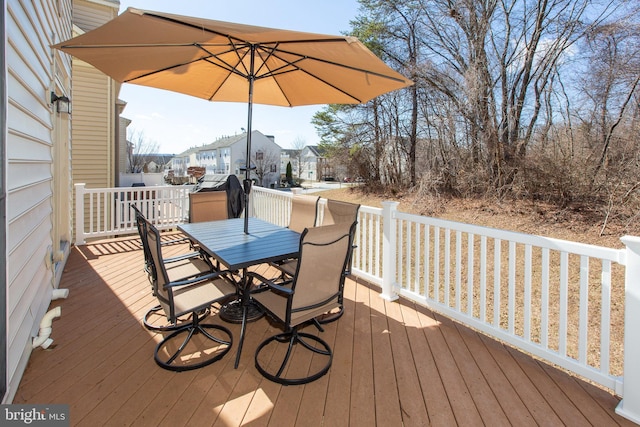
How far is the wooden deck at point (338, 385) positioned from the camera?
184 centimetres

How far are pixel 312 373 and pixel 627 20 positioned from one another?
10.4m

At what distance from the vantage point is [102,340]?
2.60 m

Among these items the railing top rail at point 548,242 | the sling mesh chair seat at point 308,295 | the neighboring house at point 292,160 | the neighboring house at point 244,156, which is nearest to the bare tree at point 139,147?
the neighboring house at point 244,156

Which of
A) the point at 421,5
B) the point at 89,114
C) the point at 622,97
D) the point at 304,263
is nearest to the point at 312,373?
the point at 304,263

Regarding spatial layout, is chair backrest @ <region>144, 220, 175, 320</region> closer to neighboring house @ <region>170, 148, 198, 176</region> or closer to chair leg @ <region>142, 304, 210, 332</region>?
chair leg @ <region>142, 304, 210, 332</region>

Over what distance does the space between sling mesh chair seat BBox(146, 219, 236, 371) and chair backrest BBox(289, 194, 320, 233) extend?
1275 millimetres

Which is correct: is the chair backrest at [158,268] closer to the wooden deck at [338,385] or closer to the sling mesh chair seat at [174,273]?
the sling mesh chair seat at [174,273]

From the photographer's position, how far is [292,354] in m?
2.45

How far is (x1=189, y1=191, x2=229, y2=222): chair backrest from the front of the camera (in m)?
4.02

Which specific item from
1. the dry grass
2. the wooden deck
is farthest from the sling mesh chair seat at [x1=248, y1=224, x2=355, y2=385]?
the dry grass

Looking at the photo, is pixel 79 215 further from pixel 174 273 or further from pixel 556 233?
pixel 556 233

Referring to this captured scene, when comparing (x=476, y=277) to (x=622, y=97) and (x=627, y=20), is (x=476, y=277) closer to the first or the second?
(x=622, y=97)

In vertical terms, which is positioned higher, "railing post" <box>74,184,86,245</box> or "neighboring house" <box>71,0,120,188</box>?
"neighboring house" <box>71,0,120,188</box>
